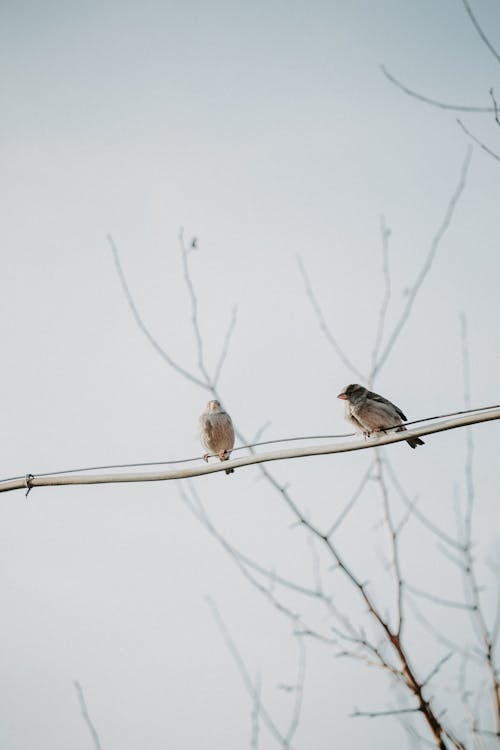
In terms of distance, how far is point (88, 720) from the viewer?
369cm

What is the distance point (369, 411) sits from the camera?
656 centimetres

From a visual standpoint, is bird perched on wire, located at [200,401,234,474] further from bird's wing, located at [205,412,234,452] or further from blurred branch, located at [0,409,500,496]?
blurred branch, located at [0,409,500,496]

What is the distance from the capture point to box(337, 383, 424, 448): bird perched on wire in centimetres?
654

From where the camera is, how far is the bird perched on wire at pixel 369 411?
6539 millimetres

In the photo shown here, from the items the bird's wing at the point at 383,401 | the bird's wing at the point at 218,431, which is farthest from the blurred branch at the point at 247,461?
the bird's wing at the point at 218,431

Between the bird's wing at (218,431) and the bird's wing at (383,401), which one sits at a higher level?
the bird's wing at (218,431)

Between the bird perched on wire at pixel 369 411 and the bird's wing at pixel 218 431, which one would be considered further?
the bird's wing at pixel 218 431

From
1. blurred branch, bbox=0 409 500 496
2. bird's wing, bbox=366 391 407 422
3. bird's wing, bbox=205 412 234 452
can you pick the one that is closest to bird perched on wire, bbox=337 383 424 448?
bird's wing, bbox=366 391 407 422

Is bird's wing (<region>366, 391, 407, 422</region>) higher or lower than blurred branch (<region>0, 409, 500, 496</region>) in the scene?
higher

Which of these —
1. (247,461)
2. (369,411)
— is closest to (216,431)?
(369,411)

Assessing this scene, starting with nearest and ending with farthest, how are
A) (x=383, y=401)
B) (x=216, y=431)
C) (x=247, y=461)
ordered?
(x=247, y=461)
(x=383, y=401)
(x=216, y=431)

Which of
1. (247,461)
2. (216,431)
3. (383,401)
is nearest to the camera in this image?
(247,461)

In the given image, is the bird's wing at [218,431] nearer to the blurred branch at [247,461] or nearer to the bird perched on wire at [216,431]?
the bird perched on wire at [216,431]

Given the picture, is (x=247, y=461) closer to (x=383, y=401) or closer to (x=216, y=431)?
(x=383, y=401)
